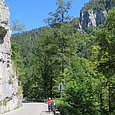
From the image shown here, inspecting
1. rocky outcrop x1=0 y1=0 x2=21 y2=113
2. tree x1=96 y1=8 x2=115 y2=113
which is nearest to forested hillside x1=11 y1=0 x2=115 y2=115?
tree x1=96 y1=8 x2=115 y2=113

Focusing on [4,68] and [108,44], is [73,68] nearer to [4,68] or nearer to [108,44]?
[4,68]

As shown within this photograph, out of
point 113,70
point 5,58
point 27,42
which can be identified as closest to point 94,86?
point 113,70

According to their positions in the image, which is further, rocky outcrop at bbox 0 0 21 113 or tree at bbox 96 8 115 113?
rocky outcrop at bbox 0 0 21 113

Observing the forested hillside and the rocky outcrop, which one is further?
the rocky outcrop

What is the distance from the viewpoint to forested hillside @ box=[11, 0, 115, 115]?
17.8 metres

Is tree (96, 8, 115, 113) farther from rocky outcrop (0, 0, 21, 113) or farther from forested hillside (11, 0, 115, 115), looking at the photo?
rocky outcrop (0, 0, 21, 113)

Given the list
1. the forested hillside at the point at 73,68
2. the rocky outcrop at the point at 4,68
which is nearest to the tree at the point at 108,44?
the forested hillside at the point at 73,68

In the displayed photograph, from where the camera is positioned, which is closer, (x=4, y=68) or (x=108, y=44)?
(x=108, y=44)

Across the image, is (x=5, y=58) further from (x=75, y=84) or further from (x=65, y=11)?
(x=65, y=11)

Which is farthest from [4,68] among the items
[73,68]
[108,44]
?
[108,44]

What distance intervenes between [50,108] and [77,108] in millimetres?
4201

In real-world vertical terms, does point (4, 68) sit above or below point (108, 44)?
below

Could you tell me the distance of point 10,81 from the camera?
97.4 ft

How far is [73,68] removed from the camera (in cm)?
2898
